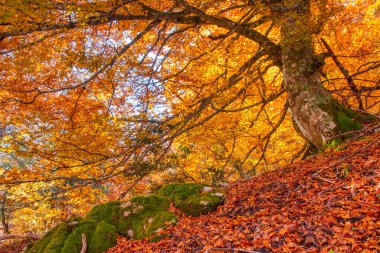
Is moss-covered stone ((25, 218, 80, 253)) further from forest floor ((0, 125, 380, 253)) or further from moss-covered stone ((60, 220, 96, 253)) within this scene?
forest floor ((0, 125, 380, 253))

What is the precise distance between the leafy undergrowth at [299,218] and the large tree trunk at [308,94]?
81 centimetres

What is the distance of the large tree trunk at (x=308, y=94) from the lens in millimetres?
5480

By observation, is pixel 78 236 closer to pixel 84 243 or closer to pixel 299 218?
pixel 84 243

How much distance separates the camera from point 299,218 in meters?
3.05

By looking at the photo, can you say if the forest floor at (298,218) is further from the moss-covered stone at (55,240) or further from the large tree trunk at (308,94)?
the moss-covered stone at (55,240)

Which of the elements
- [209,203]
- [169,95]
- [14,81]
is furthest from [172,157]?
[14,81]

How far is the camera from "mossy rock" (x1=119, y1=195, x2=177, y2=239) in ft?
14.0

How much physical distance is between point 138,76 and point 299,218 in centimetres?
375

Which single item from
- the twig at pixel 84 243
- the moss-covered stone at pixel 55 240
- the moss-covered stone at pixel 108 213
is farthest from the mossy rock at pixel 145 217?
the moss-covered stone at pixel 55 240

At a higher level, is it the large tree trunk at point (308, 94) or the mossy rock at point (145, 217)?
the large tree trunk at point (308, 94)

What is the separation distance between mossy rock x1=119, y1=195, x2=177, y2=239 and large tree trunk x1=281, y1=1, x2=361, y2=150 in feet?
11.2

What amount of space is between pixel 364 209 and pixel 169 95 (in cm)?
550

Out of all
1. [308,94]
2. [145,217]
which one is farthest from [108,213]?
[308,94]

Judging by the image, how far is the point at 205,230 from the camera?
364 cm
